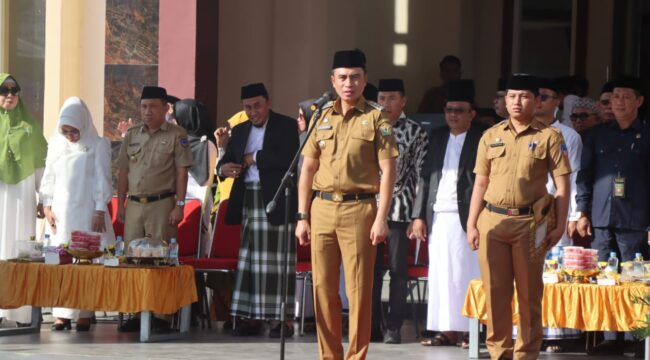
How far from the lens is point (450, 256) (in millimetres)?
12258

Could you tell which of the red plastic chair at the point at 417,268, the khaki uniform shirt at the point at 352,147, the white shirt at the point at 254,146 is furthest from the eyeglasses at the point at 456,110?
the khaki uniform shirt at the point at 352,147

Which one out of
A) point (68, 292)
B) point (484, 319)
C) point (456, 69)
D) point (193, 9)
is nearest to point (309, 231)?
point (484, 319)

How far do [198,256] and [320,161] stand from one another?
3.97m

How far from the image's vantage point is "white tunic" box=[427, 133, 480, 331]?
1222 cm

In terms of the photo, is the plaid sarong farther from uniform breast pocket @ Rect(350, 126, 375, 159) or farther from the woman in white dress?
uniform breast pocket @ Rect(350, 126, 375, 159)

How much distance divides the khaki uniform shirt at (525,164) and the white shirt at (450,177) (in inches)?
68.1

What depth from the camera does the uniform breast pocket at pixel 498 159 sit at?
10430 mm

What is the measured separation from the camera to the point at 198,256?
13.9m

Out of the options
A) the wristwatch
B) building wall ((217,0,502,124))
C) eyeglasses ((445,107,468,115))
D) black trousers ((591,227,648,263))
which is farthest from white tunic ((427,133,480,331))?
building wall ((217,0,502,124))

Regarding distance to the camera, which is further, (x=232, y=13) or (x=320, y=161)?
(x=232, y=13)

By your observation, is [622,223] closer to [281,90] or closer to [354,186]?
[354,186]

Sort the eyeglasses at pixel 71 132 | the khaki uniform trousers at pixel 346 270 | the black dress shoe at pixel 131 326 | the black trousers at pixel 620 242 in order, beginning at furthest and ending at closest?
the eyeglasses at pixel 71 132 < the black dress shoe at pixel 131 326 < the black trousers at pixel 620 242 < the khaki uniform trousers at pixel 346 270

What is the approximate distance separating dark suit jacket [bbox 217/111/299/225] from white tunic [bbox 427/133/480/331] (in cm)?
122

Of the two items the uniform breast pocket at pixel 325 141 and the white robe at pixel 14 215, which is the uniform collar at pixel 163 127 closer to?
the white robe at pixel 14 215
